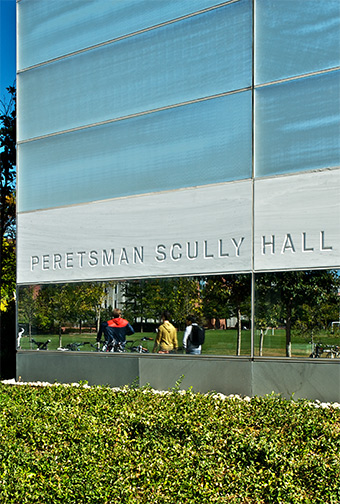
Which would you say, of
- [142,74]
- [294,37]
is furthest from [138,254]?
[294,37]

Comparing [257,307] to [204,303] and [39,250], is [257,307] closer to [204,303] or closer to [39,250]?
[204,303]

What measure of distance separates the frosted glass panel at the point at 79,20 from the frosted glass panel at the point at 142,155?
1.98 metres

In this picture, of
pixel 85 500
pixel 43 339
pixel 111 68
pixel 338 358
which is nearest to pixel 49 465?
pixel 85 500

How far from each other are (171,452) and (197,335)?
5.66 meters

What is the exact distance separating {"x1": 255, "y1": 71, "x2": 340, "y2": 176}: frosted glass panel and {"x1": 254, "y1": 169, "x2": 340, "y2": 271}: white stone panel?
0.25 meters

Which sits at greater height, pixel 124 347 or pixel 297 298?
pixel 297 298

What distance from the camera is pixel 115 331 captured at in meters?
13.0

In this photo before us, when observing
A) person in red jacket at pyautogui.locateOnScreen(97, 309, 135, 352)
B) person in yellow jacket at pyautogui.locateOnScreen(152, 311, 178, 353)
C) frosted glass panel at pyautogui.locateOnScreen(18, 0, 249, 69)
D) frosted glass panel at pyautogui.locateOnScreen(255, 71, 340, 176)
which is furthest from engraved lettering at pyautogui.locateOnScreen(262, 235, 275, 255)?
frosted glass panel at pyautogui.locateOnScreen(18, 0, 249, 69)

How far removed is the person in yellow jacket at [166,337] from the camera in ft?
40.0

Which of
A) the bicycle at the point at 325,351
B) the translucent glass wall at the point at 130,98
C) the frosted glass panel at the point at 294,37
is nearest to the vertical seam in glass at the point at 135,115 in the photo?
the translucent glass wall at the point at 130,98

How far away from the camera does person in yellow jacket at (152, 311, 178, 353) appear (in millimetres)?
12195

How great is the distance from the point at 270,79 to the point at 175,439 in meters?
7.09

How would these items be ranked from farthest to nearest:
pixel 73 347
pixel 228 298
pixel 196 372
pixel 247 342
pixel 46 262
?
1. pixel 46 262
2. pixel 73 347
3. pixel 196 372
4. pixel 228 298
5. pixel 247 342

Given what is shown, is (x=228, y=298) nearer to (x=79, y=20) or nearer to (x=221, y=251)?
(x=221, y=251)
